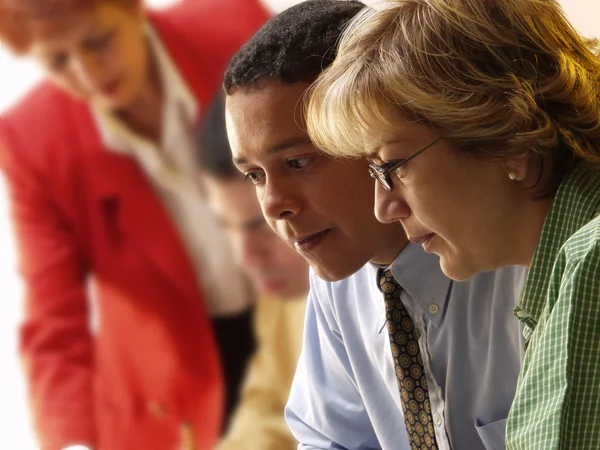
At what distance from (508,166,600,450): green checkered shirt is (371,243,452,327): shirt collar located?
386 mm

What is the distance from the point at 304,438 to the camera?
5.47 feet

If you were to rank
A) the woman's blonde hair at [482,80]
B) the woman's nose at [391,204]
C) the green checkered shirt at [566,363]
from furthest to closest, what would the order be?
1. the woman's nose at [391,204]
2. the woman's blonde hair at [482,80]
3. the green checkered shirt at [566,363]

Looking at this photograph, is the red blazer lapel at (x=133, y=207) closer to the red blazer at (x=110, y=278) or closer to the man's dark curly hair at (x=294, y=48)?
the red blazer at (x=110, y=278)

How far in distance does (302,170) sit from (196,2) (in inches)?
45.9

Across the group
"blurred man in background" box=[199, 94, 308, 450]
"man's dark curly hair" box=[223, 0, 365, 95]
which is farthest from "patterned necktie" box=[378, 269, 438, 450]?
"blurred man in background" box=[199, 94, 308, 450]

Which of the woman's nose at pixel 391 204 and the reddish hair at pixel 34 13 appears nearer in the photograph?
the woman's nose at pixel 391 204

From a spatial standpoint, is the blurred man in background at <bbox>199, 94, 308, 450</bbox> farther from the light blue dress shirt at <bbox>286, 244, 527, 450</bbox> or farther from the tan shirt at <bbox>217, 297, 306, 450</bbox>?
the light blue dress shirt at <bbox>286, 244, 527, 450</bbox>

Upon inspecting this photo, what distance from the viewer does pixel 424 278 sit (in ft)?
4.64

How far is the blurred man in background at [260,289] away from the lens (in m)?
2.35

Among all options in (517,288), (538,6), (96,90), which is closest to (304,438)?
(517,288)

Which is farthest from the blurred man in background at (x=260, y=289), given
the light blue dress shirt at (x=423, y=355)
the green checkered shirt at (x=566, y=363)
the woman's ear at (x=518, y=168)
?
the green checkered shirt at (x=566, y=363)

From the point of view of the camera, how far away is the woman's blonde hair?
105 cm

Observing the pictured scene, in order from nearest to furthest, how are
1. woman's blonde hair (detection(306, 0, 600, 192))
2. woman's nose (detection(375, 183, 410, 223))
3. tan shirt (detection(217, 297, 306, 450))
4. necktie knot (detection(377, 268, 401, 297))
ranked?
1. woman's blonde hair (detection(306, 0, 600, 192))
2. woman's nose (detection(375, 183, 410, 223))
3. necktie knot (detection(377, 268, 401, 297))
4. tan shirt (detection(217, 297, 306, 450))

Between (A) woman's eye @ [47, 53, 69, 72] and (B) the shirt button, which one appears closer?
(B) the shirt button
